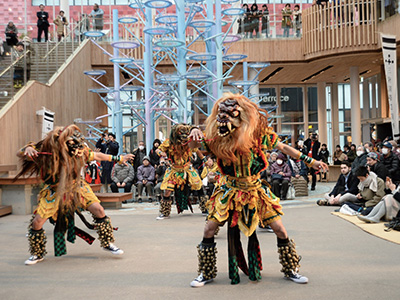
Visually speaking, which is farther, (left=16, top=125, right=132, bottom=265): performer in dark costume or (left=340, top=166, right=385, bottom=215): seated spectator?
(left=340, top=166, right=385, bottom=215): seated spectator

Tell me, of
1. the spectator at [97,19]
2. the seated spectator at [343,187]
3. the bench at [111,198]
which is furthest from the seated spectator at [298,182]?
the spectator at [97,19]

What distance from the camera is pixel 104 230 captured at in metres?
6.14

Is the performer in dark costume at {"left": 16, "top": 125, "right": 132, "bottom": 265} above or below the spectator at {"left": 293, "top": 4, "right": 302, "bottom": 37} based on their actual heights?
below

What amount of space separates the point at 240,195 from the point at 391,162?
7.62 m

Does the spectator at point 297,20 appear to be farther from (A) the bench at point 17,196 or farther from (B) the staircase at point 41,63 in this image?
(A) the bench at point 17,196

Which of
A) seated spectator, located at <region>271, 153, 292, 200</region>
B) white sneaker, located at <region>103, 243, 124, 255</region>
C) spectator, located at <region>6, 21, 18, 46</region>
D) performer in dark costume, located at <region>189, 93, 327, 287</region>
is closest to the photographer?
performer in dark costume, located at <region>189, 93, 327, 287</region>

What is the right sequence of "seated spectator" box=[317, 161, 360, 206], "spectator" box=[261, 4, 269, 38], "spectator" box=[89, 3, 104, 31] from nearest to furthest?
"seated spectator" box=[317, 161, 360, 206]
"spectator" box=[89, 3, 104, 31]
"spectator" box=[261, 4, 269, 38]

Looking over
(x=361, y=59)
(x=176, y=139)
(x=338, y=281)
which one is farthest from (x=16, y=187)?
(x=361, y=59)

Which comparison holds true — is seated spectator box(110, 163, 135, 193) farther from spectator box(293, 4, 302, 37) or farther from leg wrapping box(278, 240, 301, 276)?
spectator box(293, 4, 302, 37)

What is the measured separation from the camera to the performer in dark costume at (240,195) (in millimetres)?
4738

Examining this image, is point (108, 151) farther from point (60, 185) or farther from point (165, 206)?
point (60, 185)

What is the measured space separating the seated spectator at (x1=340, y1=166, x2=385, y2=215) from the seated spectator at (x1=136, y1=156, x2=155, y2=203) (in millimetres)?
5328

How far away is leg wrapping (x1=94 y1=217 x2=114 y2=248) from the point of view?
612 cm

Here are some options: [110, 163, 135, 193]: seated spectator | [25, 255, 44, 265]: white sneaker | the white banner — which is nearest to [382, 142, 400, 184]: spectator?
the white banner
